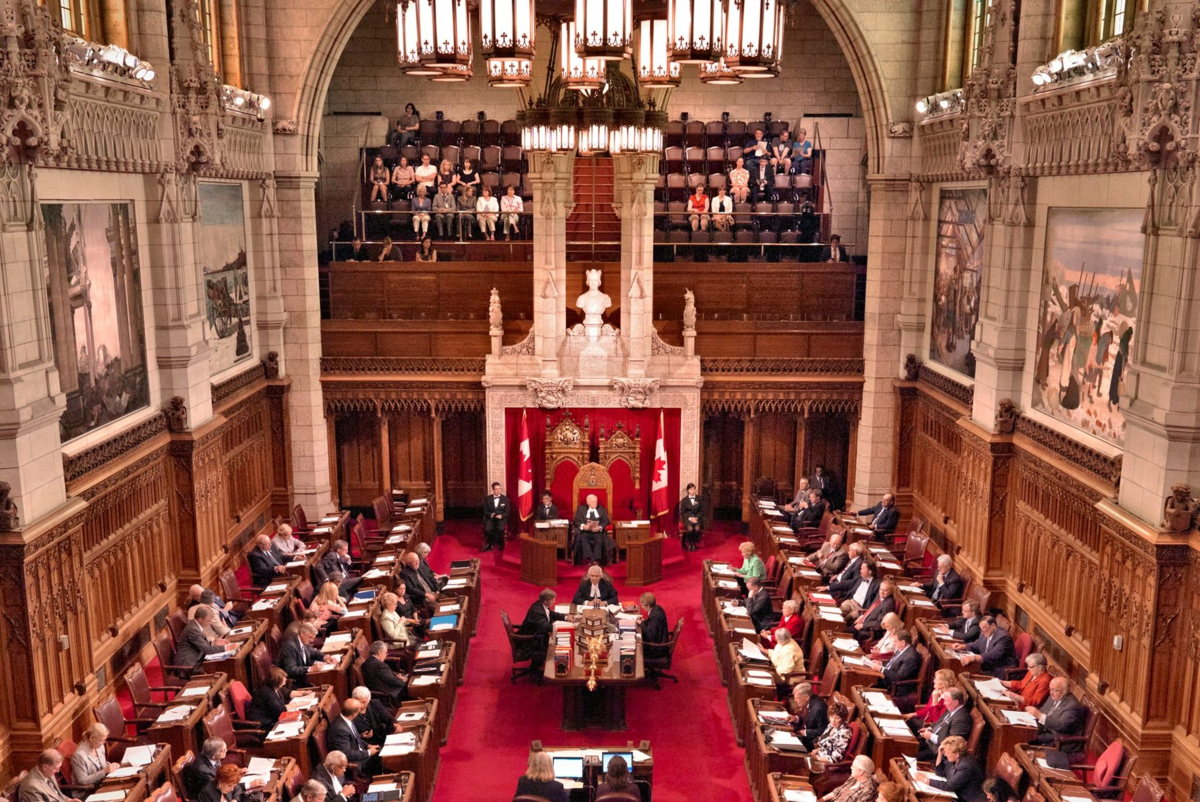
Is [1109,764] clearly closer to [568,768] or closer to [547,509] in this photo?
[568,768]

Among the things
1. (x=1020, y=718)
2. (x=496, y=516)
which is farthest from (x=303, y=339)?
(x=1020, y=718)

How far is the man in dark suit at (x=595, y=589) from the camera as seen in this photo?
546 inches

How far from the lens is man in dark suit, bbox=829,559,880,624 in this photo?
13750 millimetres

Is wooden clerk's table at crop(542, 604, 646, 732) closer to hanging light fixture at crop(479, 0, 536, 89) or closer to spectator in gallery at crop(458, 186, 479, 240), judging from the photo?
hanging light fixture at crop(479, 0, 536, 89)

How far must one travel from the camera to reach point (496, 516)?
59.4 feet

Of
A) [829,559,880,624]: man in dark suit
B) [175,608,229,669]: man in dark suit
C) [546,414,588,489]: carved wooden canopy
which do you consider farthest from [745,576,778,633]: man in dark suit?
[175,608,229,669]: man in dark suit

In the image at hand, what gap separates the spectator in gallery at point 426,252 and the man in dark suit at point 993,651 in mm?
12143

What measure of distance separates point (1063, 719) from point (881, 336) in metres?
9.21

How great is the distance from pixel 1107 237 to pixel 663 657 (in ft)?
23.0

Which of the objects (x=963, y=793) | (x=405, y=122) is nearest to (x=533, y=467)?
(x=405, y=122)

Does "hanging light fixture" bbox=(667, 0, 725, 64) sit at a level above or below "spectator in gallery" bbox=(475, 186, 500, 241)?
above

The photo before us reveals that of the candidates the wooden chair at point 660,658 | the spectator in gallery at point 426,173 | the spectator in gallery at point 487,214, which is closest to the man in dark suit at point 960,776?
the wooden chair at point 660,658

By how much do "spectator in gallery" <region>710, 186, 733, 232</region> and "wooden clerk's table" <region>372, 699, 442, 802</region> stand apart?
13020 millimetres

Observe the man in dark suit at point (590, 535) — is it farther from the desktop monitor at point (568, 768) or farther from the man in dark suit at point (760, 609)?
the desktop monitor at point (568, 768)
